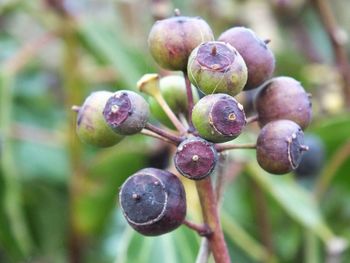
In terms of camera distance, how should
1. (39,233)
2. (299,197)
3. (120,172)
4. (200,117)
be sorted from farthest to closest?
(39,233), (120,172), (299,197), (200,117)

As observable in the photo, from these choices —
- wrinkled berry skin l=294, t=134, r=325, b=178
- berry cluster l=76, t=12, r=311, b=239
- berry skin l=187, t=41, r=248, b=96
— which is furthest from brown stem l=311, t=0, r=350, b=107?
berry skin l=187, t=41, r=248, b=96

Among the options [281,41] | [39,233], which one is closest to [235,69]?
[39,233]

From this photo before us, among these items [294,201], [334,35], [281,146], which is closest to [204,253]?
[281,146]

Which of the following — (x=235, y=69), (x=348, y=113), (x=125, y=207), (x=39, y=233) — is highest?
(x=235, y=69)

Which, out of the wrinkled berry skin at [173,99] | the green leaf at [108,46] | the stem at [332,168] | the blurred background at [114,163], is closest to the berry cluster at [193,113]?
the wrinkled berry skin at [173,99]

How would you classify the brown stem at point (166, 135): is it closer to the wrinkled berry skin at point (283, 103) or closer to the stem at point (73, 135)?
the wrinkled berry skin at point (283, 103)

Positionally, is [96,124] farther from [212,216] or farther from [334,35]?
[334,35]

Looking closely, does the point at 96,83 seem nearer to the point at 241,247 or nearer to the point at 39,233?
the point at 39,233

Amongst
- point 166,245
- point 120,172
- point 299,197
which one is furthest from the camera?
point 120,172
